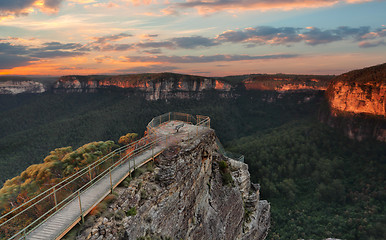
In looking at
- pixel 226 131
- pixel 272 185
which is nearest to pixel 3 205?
pixel 272 185

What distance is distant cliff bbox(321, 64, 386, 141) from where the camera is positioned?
6544cm

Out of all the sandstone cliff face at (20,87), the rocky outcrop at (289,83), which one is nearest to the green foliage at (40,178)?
the rocky outcrop at (289,83)

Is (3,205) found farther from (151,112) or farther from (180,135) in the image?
(151,112)

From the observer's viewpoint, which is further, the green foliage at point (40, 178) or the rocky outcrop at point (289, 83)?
the rocky outcrop at point (289, 83)

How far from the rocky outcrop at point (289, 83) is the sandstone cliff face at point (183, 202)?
109 meters

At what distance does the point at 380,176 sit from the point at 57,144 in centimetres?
10458

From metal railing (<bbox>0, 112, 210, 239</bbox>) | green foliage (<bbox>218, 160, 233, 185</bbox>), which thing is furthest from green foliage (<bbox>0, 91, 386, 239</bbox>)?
green foliage (<bbox>218, 160, 233, 185</bbox>)

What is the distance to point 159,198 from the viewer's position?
14242mm

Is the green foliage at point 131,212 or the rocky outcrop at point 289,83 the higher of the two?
the rocky outcrop at point 289,83

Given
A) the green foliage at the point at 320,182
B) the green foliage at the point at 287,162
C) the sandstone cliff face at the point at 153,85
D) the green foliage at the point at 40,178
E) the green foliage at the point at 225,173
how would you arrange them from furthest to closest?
the sandstone cliff face at the point at 153,85 → the green foliage at the point at 320,182 → the green foliage at the point at 287,162 → the green foliage at the point at 225,173 → the green foliage at the point at 40,178

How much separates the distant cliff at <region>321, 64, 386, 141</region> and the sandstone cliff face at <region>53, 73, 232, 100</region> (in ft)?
258

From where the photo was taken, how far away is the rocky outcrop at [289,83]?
367 feet

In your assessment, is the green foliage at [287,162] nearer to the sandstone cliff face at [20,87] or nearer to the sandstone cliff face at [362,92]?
the sandstone cliff face at [362,92]

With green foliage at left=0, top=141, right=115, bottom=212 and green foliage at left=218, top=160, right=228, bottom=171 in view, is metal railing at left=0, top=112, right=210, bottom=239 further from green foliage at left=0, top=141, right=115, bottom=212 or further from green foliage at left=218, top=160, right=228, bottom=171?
green foliage at left=218, top=160, right=228, bottom=171
